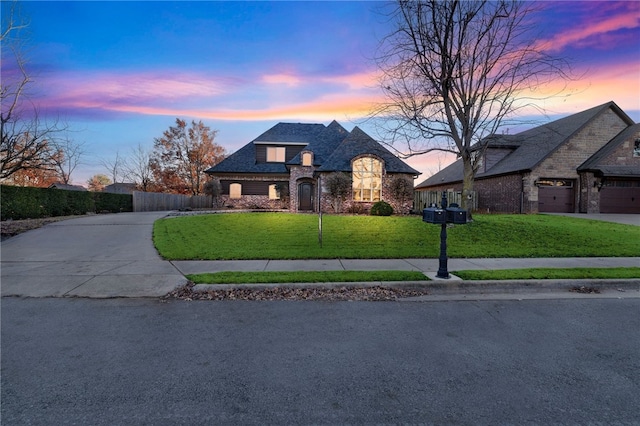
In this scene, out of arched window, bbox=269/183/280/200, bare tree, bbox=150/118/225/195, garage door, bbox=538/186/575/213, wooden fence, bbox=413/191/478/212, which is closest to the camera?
wooden fence, bbox=413/191/478/212

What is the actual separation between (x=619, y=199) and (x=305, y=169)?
24.8 meters

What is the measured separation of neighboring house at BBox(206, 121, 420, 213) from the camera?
895 inches

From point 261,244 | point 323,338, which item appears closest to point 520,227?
point 261,244

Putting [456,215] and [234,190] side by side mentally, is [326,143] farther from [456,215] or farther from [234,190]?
[456,215]

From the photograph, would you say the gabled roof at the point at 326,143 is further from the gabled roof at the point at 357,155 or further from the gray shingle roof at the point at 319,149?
the gabled roof at the point at 357,155

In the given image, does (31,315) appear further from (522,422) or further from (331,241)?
(331,241)

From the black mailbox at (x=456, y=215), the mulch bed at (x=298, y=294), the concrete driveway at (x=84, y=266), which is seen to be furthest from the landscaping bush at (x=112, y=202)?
the black mailbox at (x=456, y=215)

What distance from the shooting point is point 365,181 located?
2280 cm

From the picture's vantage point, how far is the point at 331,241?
10.8 metres

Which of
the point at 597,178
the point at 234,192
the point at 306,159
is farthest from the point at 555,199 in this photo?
the point at 234,192

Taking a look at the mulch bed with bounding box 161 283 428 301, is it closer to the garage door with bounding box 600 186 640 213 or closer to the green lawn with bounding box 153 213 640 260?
the green lawn with bounding box 153 213 640 260

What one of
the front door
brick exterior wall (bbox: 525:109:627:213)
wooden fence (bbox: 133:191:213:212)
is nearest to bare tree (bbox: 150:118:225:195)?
wooden fence (bbox: 133:191:213:212)

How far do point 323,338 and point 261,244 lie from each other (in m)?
6.66

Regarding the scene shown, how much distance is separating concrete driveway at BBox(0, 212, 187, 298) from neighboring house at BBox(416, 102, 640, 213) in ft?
82.9
